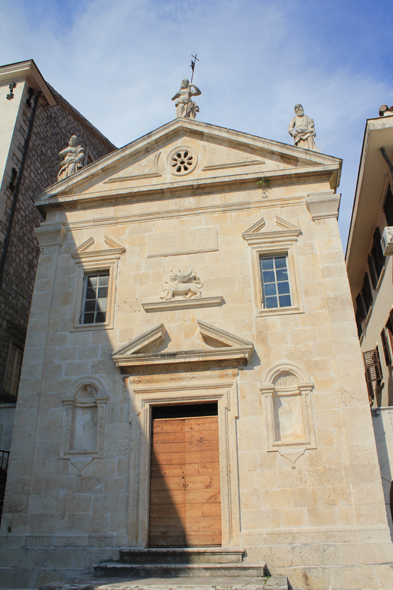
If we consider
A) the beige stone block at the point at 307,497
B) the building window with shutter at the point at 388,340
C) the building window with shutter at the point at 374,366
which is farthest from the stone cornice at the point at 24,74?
the beige stone block at the point at 307,497

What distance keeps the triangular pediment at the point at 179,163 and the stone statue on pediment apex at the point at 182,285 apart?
2362 millimetres

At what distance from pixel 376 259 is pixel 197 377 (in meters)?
8.72

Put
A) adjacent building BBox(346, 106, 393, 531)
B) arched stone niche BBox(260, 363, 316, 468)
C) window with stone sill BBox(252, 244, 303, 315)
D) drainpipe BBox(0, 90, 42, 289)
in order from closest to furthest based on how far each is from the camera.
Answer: arched stone niche BBox(260, 363, 316, 468), adjacent building BBox(346, 106, 393, 531), window with stone sill BBox(252, 244, 303, 315), drainpipe BBox(0, 90, 42, 289)

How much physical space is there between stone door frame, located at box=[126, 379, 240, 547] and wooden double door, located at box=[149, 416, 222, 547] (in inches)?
7.9

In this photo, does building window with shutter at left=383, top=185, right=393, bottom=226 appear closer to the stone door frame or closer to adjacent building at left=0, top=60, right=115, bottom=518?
the stone door frame

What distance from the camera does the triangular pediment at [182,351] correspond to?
34.6 ft

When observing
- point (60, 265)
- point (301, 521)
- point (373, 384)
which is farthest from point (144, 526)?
point (373, 384)

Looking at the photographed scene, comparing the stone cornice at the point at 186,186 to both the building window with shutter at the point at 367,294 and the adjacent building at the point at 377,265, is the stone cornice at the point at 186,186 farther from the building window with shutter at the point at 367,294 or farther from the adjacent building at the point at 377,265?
the building window with shutter at the point at 367,294

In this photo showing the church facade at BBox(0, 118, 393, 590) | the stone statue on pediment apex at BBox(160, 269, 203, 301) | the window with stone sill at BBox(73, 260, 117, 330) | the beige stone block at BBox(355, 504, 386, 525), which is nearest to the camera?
the beige stone block at BBox(355, 504, 386, 525)

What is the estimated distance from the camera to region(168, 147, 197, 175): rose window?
13180mm

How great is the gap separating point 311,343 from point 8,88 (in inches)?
500

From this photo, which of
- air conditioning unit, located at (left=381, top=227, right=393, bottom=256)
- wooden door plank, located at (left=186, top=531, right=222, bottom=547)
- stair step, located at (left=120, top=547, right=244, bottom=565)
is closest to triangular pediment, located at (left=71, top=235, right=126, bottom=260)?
air conditioning unit, located at (left=381, top=227, right=393, bottom=256)

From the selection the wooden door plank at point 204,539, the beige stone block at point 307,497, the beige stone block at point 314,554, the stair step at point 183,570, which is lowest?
the stair step at point 183,570

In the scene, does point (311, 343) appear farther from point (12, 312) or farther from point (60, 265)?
point (12, 312)
